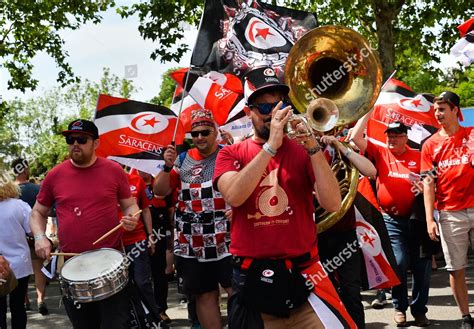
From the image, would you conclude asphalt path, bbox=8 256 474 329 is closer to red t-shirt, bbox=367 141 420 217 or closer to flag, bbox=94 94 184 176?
red t-shirt, bbox=367 141 420 217

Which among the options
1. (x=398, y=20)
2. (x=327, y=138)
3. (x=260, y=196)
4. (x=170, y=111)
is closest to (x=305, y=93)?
(x=327, y=138)

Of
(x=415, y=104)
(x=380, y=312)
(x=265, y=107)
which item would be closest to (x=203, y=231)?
(x=265, y=107)

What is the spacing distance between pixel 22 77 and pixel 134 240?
1302 cm

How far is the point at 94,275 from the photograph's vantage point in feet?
14.7

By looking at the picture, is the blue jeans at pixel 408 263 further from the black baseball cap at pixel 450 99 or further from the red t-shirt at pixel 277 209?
the red t-shirt at pixel 277 209

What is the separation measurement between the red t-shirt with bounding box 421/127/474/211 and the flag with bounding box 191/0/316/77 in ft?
7.59

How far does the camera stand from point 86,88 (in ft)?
188

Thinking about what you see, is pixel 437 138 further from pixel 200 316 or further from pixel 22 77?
pixel 22 77

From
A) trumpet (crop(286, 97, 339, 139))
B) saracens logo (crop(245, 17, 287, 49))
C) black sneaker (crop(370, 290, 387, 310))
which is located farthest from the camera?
saracens logo (crop(245, 17, 287, 49))

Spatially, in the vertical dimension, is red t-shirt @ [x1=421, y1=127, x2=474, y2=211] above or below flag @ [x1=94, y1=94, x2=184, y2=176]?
below

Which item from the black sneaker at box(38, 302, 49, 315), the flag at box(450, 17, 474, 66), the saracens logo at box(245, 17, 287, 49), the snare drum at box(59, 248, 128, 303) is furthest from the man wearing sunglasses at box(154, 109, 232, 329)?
the black sneaker at box(38, 302, 49, 315)

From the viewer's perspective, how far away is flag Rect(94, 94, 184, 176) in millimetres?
7191

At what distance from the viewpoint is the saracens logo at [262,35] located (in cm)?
771

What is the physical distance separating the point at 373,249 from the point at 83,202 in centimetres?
255
